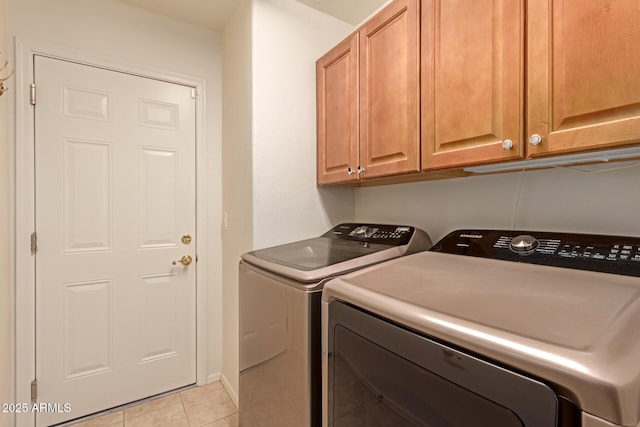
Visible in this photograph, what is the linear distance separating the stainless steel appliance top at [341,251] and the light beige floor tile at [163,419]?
3.75 ft

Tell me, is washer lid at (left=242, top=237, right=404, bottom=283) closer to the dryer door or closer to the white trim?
the dryer door

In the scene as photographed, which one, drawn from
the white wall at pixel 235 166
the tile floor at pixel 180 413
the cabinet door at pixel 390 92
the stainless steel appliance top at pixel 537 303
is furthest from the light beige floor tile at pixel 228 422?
the cabinet door at pixel 390 92

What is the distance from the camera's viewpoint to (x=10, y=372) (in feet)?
5.12

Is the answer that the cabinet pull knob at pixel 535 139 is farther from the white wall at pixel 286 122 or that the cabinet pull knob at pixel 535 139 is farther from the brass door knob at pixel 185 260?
the brass door knob at pixel 185 260

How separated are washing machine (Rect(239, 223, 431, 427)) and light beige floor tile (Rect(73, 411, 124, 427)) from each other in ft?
2.92

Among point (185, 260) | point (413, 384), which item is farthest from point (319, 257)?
point (185, 260)

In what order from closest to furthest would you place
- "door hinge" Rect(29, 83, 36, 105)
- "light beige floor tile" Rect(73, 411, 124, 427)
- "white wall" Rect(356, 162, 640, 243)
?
"white wall" Rect(356, 162, 640, 243) < "door hinge" Rect(29, 83, 36, 105) < "light beige floor tile" Rect(73, 411, 124, 427)

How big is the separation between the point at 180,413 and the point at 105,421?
A: 0.41m

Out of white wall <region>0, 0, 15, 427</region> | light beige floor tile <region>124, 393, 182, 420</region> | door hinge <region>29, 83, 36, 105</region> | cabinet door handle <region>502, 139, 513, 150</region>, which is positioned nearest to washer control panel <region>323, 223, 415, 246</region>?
cabinet door handle <region>502, 139, 513, 150</region>

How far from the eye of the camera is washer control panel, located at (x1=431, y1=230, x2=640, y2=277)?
81 centimetres

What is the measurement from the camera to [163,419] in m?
1.75

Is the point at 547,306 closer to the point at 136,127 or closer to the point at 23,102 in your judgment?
the point at 136,127

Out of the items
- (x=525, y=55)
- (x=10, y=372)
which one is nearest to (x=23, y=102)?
(x=10, y=372)

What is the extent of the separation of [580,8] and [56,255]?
2.47 meters
